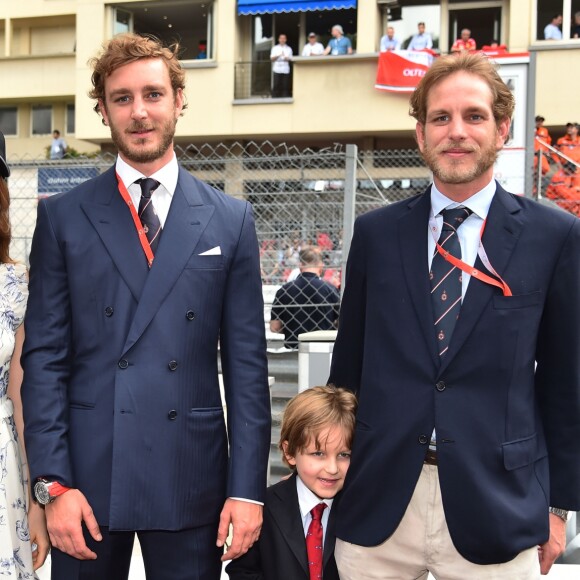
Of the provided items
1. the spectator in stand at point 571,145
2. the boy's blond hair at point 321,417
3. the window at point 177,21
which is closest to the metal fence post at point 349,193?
the boy's blond hair at point 321,417

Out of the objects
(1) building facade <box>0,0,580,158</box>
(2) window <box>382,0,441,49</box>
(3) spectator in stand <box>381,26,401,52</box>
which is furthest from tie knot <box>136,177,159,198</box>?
(2) window <box>382,0,441,49</box>

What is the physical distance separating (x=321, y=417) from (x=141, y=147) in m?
1.04

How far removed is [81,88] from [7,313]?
19.4m

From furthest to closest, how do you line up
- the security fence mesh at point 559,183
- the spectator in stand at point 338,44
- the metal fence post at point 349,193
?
1. the spectator in stand at point 338,44
2. the security fence mesh at point 559,183
3. the metal fence post at point 349,193

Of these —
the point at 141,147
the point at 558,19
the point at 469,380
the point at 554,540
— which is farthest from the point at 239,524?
the point at 558,19

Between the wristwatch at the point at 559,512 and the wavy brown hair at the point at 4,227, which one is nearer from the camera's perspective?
the wristwatch at the point at 559,512

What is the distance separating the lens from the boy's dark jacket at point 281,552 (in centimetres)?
259

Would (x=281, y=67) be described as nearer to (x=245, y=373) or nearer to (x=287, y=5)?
(x=287, y=5)

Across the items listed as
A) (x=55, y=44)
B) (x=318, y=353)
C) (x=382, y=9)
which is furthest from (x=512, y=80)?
(x=55, y=44)

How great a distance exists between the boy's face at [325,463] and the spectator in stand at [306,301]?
3.70 m

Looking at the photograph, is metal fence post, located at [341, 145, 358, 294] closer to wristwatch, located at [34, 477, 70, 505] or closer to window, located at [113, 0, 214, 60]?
wristwatch, located at [34, 477, 70, 505]

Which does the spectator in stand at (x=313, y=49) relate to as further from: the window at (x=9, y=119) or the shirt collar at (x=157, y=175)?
the shirt collar at (x=157, y=175)

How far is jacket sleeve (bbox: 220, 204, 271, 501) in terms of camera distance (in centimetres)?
237

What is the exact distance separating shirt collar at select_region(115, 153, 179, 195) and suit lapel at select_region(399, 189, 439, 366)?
69 centimetres
